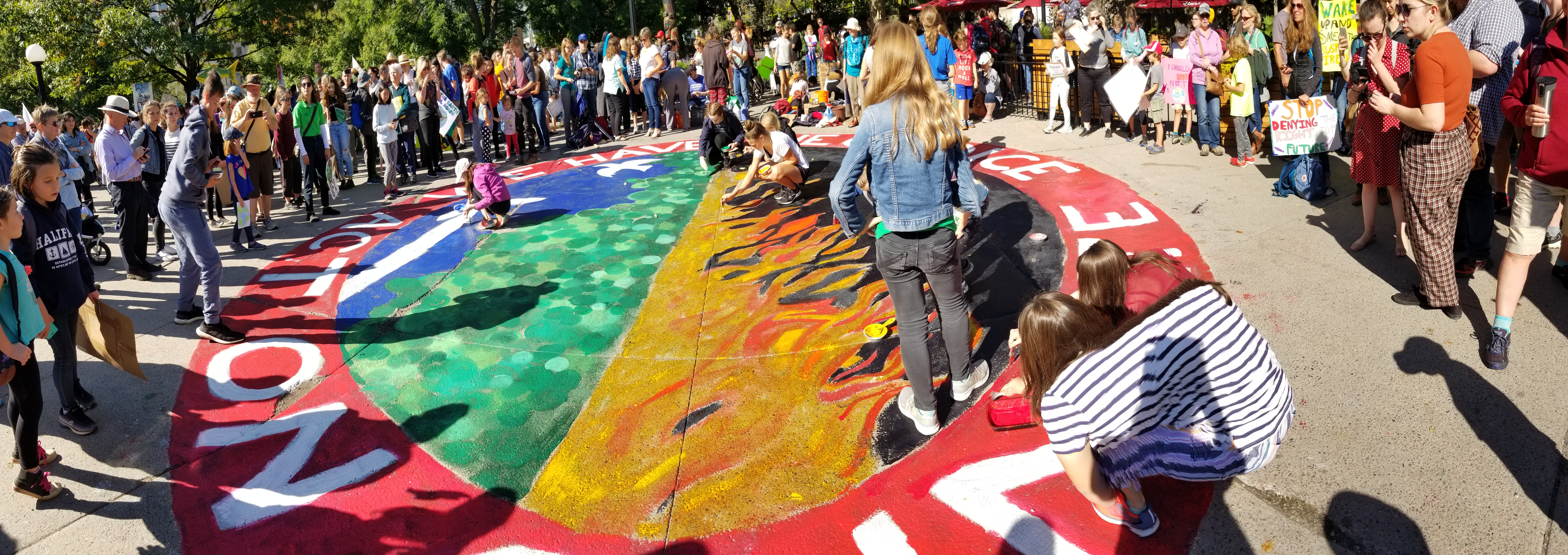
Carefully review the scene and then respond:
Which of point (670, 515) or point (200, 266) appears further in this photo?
point (200, 266)

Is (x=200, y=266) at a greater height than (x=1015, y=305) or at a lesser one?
greater

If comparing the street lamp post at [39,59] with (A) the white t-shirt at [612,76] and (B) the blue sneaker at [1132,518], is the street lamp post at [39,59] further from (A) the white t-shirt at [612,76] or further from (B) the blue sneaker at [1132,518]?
(B) the blue sneaker at [1132,518]

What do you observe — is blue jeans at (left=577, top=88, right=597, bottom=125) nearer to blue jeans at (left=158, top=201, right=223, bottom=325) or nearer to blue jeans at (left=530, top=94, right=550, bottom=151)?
blue jeans at (left=530, top=94, right=550, bottom=151)

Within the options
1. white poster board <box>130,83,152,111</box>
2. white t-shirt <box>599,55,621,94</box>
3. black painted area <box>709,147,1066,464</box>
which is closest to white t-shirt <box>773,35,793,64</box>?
white t-shirt <box>599,55,621,94</box>

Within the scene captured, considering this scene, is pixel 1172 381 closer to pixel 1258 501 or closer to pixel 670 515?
pixel 1258 501

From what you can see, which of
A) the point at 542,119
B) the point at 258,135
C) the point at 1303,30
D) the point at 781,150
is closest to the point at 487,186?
the point at 258,135

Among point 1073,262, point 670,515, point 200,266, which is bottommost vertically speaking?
point 670,515

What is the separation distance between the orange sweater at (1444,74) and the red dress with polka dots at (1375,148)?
63 cm

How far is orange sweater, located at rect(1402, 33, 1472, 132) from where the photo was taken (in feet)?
15.1

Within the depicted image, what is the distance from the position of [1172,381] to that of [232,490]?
14.5ft

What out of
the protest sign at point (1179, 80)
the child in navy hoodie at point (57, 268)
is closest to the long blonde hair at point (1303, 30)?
the protest sign at point (1179, 80)

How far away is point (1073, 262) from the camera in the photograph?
22.8 ft

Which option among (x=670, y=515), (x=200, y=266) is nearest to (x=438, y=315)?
(x=200, y=266)

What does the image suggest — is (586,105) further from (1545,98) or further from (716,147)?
(1545,98)
